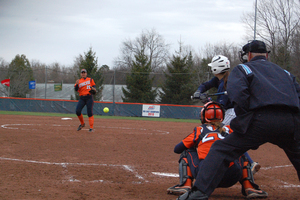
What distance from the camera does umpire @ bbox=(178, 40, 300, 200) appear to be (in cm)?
271

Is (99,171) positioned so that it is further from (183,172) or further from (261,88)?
(261,88)

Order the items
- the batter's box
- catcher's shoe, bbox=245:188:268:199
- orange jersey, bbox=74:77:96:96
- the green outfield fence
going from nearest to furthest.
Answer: catcher's shoe, bbox=245:188:268:199
the batter's box
orange jersey, bbox=74:77:96:96
the green outfield fence

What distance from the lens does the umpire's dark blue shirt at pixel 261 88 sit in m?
2.70

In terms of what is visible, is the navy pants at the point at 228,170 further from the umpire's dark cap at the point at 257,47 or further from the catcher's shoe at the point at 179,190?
the umpire's dark cap at the point at 257,47

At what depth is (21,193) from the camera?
3449 mm

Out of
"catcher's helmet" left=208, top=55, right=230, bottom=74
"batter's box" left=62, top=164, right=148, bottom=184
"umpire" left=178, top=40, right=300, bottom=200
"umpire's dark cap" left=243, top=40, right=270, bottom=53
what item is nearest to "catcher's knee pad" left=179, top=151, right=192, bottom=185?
"umpire" left=178, top=40, right=300, bottom=200

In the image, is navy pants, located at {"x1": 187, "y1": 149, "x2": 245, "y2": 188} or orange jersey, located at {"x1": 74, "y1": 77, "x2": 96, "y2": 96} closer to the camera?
navy pants, located at {"x1": 187, "y1": 149, "x2": 245, "y2": 188}

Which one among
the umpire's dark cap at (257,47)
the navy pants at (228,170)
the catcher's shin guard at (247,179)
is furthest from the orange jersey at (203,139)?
the umpire's dark cap at (257,47)

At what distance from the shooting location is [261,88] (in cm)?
276

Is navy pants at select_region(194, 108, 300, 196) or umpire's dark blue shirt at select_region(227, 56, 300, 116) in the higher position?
umpire's dark blue shirt at select_region(227, 56, 300, 116)

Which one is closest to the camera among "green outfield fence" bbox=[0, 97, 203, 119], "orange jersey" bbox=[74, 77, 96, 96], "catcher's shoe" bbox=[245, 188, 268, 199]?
"catcher's shoe" bbox=[245, 188, 268, 199]

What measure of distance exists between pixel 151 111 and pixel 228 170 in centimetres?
2053

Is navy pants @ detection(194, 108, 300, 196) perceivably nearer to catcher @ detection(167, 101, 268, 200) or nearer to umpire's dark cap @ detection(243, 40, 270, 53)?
catcher @ detection(167, 101, 268, 200)

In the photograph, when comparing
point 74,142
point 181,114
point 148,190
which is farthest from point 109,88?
point 148,190
